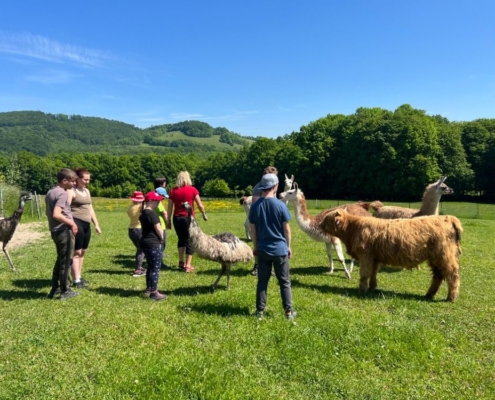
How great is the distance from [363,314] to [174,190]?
14.8ft

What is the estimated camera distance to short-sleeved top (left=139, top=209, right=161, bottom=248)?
5.95 m

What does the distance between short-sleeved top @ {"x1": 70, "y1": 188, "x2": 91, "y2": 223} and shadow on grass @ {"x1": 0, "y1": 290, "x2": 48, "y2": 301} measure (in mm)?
1534

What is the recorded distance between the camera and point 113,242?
42.9ft

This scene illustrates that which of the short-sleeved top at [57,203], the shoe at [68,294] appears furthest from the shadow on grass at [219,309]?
the short-sleeved top at [57,203]

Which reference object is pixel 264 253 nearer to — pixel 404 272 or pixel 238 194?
pixel 404 272

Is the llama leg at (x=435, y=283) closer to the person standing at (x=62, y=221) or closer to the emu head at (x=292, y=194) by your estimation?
the emu head at (x=292, y=194)

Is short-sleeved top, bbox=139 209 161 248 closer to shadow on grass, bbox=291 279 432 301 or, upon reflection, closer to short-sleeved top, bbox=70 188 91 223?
short-sleeved top, bbox=70 188 91 223

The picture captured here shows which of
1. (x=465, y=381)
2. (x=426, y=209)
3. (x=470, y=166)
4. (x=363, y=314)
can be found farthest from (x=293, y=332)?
(x=470, y=166)

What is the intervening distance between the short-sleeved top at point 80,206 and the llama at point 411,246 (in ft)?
16.9

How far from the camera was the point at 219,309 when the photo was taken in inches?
219

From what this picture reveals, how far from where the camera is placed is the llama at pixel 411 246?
621 centimetres

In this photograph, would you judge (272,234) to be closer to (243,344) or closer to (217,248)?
(243,344)

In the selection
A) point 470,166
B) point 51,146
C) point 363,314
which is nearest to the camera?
point 363,314

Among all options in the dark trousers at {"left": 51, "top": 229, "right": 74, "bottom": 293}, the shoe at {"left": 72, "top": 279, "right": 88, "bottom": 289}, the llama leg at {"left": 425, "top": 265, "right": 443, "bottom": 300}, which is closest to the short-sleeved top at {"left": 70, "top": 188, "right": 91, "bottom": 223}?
the dark trousers at {"left": 51, "top": 229, "right": 74, "bottom": 293}
